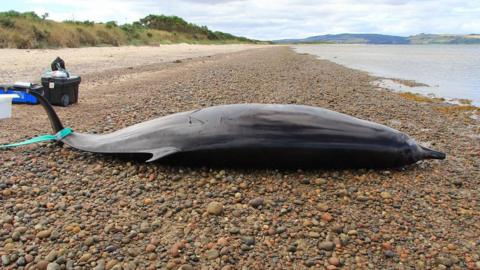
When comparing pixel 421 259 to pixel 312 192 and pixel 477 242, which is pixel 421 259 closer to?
pixel 477 242

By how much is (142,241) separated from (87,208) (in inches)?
30.5

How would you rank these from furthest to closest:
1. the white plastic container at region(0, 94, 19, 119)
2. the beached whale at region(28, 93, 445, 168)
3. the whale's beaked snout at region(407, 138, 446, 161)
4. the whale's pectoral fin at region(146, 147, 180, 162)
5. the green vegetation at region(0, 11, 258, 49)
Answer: the green vegetation at region(0, 11, 258, 49), the white plastic container at region(0, 94, 19, 119), the whale's beaked snout at region(407, 138, 446, 161), the beached whale at region(28, 93, 445, 168), the whale's pectoral fin at region(146, 147, 180, 162)

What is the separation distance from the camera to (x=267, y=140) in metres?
4.11

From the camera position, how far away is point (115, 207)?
11.4 ft

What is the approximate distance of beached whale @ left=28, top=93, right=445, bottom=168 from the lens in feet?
13.5

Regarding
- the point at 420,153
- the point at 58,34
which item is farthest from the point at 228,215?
the point at 58,34

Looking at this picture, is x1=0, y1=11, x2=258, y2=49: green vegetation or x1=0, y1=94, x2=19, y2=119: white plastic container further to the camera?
x1=0, y1=11, x2=258, y2=49: green vegetation

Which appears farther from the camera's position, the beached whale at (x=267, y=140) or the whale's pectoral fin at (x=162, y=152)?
the beached whale at (x=267, y=140)

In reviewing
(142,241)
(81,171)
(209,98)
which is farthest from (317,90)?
(142,241)

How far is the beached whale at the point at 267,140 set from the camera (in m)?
4.11

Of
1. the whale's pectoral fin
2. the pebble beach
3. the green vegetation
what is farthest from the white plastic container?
the green vegetation

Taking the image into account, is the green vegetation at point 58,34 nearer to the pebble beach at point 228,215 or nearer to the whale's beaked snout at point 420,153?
the pebble beach at point 228,215

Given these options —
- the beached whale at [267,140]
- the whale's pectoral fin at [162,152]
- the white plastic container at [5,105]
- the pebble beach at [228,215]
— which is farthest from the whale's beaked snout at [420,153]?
the white plastic container at [5,105]

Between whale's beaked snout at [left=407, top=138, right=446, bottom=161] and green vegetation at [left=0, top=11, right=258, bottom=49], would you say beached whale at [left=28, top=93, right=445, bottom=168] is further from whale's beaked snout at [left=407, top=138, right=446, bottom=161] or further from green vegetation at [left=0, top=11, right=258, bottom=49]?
green vegetation at [left=0, top=11, right=258, bottom=49]
